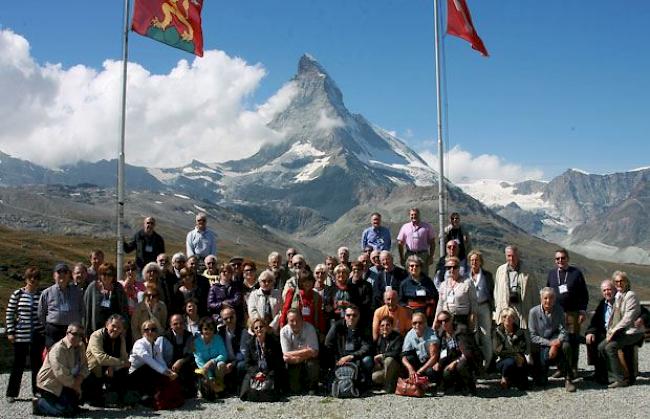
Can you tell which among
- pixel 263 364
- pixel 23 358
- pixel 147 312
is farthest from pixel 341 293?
pixel 23 358

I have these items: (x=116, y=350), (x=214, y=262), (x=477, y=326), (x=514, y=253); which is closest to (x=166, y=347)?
(x=116, y=350)

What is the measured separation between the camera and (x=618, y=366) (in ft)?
44.5

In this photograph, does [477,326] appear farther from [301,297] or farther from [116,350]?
[116,350]

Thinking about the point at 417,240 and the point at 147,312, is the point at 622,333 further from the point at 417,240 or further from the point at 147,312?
the point at 147,312

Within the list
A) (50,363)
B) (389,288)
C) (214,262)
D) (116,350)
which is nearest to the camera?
(50,363)

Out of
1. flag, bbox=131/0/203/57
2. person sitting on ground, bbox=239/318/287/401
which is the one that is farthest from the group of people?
flag, bbox=131/0/203/57

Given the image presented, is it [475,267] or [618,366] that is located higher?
[475,267]

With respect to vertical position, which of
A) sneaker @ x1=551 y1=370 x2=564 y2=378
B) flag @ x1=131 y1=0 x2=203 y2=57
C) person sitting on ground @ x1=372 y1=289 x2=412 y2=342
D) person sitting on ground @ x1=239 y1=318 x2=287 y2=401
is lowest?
sneaker @ x1=551 y1=370 x2=564 y2=378

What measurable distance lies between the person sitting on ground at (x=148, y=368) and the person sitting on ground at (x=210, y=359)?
2.00 feet

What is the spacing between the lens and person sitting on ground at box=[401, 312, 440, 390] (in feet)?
42.5

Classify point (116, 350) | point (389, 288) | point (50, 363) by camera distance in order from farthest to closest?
1. point (389, 288)
2. point (116, 350)
3. point (50, 363)

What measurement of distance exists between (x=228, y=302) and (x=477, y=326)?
5074 millimetres

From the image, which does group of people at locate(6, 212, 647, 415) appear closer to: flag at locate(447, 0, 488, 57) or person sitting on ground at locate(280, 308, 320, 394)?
person sitting on ground at locate(280, 308, 320, 394)

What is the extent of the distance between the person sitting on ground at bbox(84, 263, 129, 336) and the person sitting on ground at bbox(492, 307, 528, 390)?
7.47 m
